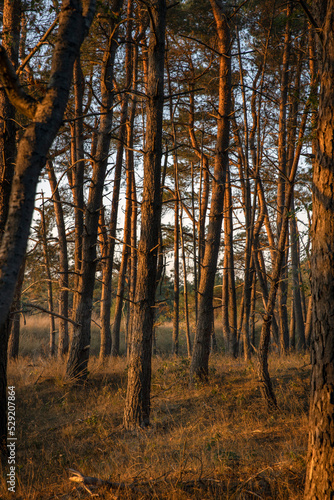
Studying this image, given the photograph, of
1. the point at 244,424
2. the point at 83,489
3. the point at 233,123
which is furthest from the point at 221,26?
the point at 83,489

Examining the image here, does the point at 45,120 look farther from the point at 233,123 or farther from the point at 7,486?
the point at 233,123

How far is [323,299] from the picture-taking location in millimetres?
3117

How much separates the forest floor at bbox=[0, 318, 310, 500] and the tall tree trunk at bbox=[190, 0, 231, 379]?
636 millimetres

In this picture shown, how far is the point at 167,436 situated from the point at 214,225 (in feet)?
14.1

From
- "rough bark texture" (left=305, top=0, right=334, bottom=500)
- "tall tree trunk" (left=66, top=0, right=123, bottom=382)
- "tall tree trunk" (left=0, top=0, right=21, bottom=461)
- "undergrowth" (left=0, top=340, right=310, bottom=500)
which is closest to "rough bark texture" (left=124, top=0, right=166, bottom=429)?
"undergrowth" (left=0, top=340, right=310, bottom=500)

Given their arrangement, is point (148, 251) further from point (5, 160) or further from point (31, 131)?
point (31, 131)

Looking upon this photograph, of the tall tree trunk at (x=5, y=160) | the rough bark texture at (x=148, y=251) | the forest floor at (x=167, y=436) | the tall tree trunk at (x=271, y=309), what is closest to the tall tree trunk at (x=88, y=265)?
the forest floor at (x=167, y=436)

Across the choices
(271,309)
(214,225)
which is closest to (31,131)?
(271,309)

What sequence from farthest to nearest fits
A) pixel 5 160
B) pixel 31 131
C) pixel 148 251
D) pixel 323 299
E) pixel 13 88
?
pixel 148 251, pixel 5 160, pixel 323 299, pixel 13 88, pixel 31 131

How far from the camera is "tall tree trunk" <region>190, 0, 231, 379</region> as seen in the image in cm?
773

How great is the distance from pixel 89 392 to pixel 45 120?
619 cm

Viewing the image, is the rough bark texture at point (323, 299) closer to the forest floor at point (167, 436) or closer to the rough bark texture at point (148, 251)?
the forest floor at point (167, 436)

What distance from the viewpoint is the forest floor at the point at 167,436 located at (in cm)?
368

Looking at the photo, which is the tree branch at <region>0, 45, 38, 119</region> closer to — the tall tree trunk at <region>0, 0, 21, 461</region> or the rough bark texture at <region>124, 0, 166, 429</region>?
the tall tree trunk at <region>0, 0, 21, 461</region>
